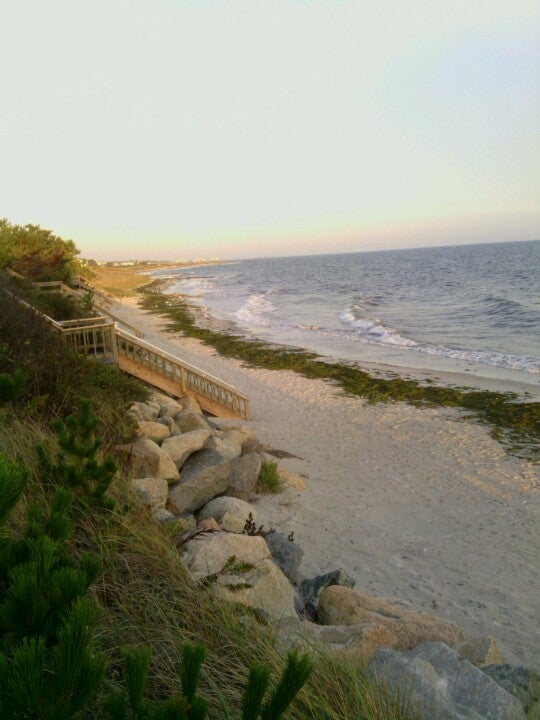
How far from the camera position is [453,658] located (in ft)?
11.4

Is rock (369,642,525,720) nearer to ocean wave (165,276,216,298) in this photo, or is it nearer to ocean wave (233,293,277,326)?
ocean wave (233,293,277,326)

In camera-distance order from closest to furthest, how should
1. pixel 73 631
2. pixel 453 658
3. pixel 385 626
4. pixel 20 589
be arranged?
pixel 73 631 → pixel 20 589 → pixel 453 658 → pixel 385 626

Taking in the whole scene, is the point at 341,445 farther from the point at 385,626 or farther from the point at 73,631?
the point at 73,631

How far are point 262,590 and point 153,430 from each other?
4046 millimetres

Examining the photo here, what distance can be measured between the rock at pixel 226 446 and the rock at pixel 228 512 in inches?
51.3

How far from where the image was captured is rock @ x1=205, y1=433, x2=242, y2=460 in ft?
26.1

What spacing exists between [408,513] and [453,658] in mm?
4890

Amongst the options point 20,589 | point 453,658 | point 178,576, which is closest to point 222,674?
point 178,576

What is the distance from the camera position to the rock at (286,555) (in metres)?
5.39

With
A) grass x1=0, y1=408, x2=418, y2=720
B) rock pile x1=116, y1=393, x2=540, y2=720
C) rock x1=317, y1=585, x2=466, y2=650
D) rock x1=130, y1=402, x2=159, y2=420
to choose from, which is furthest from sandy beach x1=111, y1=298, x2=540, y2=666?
grass x1=0, y1=408, x2=418, y2=720

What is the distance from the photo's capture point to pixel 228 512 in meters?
6.20

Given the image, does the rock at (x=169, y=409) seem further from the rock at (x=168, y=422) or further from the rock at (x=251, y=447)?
the rock at (x=251, y=447)

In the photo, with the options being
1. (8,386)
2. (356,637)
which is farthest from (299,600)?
(8,386)

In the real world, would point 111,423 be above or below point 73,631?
below
